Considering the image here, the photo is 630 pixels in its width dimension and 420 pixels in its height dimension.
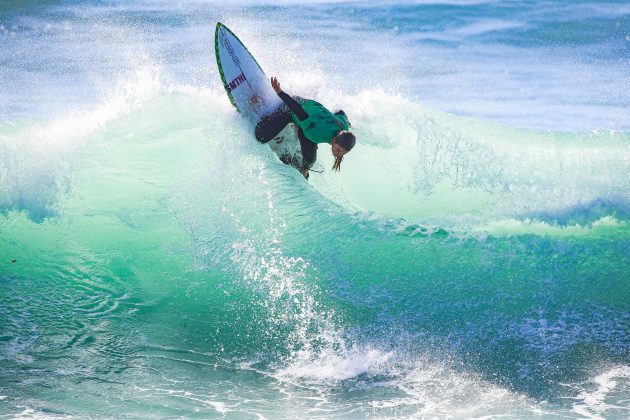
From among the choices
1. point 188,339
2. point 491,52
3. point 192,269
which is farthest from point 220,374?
point 491,52

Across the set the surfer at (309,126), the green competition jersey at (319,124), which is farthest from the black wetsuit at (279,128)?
the green competition jersey at (319,124)

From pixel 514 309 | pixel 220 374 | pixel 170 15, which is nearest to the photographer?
pixel 220 374

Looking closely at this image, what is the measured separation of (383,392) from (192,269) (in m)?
2.61

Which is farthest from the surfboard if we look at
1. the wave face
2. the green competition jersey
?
the green competition jersey

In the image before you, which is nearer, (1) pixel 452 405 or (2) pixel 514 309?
(1) pixel 452 405

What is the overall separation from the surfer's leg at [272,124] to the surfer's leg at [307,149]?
21 cm

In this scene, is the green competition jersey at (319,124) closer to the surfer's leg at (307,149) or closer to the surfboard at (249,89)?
the surfer's leg at (307,149)

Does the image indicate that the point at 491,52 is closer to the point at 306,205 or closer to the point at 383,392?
the point at 306,205

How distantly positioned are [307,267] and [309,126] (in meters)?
1.38

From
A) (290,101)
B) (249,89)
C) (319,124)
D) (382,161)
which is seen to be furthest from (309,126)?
(382,161)

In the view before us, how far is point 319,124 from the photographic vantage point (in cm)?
643

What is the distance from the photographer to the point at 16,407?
462 centimetres

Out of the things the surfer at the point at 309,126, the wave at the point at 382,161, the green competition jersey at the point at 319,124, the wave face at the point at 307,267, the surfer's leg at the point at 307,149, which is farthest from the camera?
the wave at the point at 382,161

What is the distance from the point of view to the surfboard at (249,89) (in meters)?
6.92
